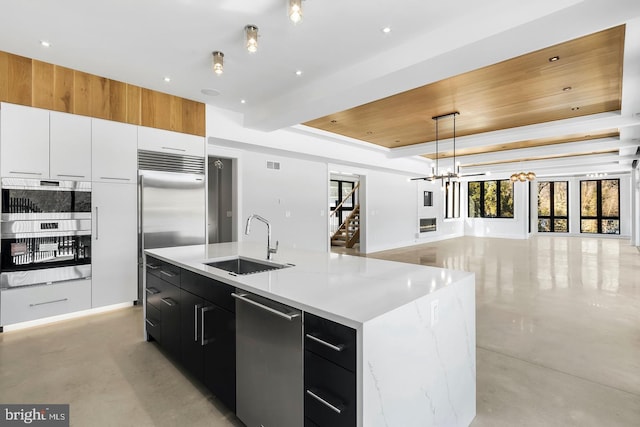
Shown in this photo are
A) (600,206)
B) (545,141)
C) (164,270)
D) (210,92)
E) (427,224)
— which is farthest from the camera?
(600,206)

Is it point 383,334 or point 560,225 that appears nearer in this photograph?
point 383,334

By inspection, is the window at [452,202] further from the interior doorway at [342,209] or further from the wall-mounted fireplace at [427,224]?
the interior doorway at [342,209]

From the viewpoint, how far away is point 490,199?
1387 centimetres

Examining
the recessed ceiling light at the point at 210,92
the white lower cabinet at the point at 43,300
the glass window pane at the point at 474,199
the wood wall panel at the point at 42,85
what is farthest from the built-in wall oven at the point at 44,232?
the glass window pane at the point at 474,199

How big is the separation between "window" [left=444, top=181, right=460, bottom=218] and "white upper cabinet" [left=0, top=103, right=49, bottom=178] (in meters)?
12.4

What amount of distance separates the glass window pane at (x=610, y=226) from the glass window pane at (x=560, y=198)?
1.40 meters

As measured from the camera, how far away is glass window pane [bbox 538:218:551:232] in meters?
14.5

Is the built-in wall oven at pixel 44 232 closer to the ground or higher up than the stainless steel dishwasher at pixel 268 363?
higher up

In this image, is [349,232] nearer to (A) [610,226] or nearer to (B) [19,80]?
(B) [19,80]

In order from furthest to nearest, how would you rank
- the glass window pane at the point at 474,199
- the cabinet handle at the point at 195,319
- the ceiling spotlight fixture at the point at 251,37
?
1. the glass window pane at the point at 474,199
2. the ceiling spotlight fixture at the point at 251,37
3. the cabinet handle at the point at 195,319

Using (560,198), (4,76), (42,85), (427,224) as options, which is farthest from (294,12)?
(560,198)

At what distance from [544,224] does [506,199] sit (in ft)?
9.60

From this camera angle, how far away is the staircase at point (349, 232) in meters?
9.81

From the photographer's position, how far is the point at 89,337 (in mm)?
3172
